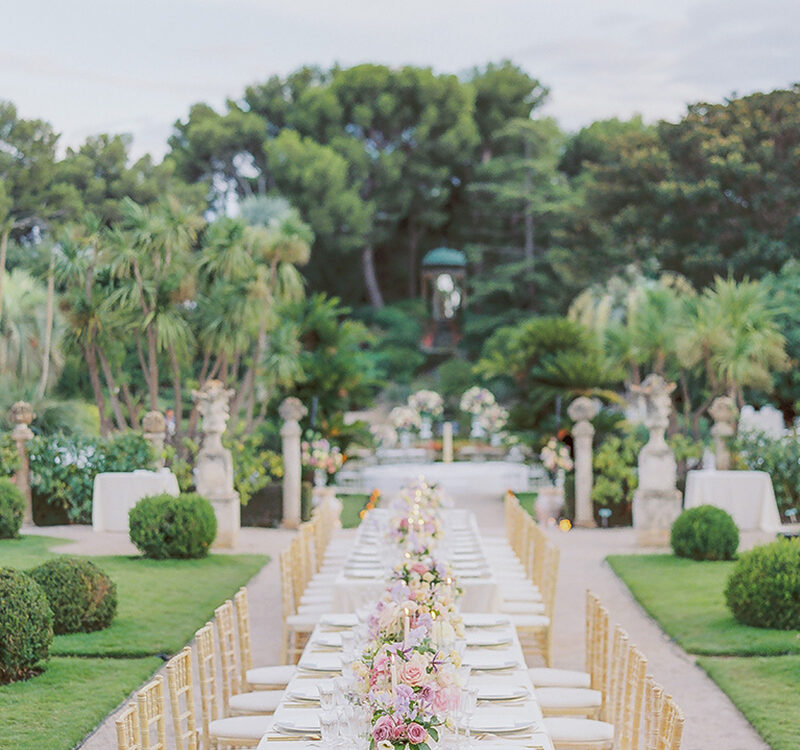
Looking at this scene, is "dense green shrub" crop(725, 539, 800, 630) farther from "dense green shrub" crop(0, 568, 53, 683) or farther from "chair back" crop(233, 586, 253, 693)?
"dense green shrub" crop(0, 568, 53, 683)

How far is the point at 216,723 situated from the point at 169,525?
24.3 ft

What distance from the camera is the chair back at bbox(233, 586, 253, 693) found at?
252 inches

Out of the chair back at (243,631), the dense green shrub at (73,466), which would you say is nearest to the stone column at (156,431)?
the dense green shrub at (73,466)

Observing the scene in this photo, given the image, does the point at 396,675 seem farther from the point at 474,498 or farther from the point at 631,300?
the point at 631,300

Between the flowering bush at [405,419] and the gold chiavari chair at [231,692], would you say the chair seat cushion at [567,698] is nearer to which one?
the gold chiavari chair at [231,692]

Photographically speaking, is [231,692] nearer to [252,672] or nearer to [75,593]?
Result: [252,672]

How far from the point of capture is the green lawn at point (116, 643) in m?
6.78

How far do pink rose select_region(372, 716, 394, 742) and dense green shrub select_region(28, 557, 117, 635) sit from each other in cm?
543

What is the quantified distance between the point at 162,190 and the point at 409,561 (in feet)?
92.3

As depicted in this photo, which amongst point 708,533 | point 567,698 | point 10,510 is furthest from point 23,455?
point 567,698

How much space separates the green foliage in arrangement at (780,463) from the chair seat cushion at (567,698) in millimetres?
11284

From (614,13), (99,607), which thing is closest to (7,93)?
(614,13)

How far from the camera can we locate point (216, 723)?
218 inches

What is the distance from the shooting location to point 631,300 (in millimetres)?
27312
